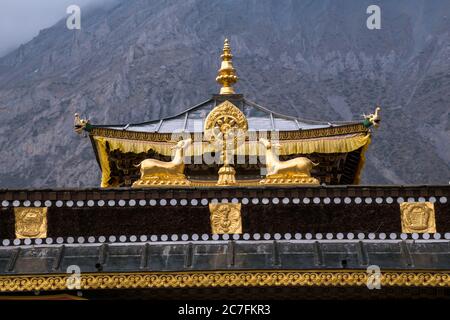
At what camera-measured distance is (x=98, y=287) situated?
477 inches


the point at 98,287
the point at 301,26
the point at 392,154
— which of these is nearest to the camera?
the point at 98,287

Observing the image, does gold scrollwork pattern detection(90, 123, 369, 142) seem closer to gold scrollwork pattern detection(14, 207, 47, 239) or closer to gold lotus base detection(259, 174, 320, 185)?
gold lotus base detection(259, 174, 320, 185)

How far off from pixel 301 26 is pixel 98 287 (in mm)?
133270

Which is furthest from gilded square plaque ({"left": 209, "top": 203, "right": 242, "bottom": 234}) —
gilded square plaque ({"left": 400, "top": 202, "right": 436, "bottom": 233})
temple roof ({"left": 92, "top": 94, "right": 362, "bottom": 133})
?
temple roof ({"left": 92, "top": 94, "right": 362, "bottom": 133})

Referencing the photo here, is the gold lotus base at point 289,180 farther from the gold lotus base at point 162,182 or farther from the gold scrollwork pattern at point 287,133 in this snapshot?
the gold scrollwork pattern at point 287,133

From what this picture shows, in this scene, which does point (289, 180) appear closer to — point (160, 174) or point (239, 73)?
point (160, 174)

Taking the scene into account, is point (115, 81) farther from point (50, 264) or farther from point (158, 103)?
point (50, 264)

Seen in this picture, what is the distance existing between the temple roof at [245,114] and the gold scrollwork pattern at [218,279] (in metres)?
8.58

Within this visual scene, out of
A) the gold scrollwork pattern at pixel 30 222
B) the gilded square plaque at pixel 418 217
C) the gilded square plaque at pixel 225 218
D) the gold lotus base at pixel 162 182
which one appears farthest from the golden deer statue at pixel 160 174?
the gilded square plaque at pixel 418 217

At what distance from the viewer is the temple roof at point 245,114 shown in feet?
68.3

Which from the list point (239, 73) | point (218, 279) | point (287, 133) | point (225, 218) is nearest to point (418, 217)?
point (225, 218)

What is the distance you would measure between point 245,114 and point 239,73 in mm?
100794

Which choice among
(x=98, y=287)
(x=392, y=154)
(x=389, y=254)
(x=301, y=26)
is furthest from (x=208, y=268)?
(x=301, y=26)

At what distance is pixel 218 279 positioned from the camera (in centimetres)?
1208
